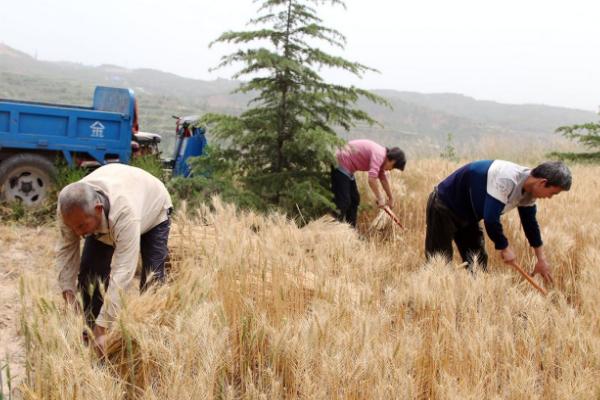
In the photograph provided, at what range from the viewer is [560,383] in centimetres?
244

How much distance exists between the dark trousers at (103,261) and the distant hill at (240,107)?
4.03 meters

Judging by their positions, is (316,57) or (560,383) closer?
(560,383)

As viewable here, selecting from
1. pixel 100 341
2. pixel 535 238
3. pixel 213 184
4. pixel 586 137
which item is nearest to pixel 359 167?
pixel 213 184

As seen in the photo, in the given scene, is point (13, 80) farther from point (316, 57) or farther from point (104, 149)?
point (316, 57)

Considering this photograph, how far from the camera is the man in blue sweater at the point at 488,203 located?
3.95 meters

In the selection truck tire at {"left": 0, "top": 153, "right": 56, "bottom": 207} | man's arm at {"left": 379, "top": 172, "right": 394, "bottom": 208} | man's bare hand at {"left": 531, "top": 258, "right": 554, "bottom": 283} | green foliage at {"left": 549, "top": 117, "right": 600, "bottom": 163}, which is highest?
green foliage at {"left": 549, "top": 117, "right": 600, "bottom": 163}

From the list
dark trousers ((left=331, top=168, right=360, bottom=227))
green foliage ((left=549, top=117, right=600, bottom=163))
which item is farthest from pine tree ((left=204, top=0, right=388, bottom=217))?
green foliage ((left=549, top=117, right=600, bottom=163))

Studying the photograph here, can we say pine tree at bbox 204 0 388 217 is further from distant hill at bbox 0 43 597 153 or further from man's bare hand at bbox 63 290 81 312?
man's bare hand at bbox 63 290 81 312

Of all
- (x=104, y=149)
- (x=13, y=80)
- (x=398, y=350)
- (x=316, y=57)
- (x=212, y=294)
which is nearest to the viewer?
(x=398, y=350)

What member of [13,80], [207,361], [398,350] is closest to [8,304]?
[207,361]

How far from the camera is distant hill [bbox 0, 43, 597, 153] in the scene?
106 feet

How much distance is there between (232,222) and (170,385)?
2172mm

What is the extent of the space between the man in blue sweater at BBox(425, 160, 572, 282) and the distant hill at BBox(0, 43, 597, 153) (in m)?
3.01

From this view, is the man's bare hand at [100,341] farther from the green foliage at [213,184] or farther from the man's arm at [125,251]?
the green foliage at [213,184]
